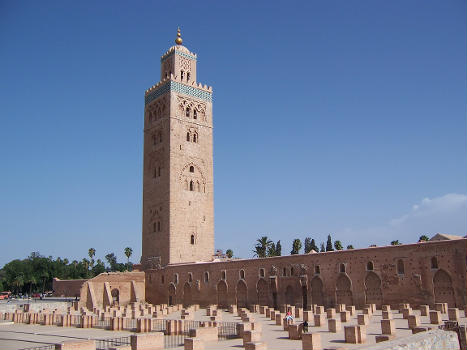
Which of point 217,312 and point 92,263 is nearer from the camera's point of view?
point 217,312

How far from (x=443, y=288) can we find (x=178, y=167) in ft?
68.9

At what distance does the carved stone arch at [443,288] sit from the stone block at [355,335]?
7091mm

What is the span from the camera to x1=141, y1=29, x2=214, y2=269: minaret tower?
109 ft

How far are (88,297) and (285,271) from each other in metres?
14.0

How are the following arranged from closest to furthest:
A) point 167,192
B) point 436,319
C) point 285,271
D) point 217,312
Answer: point 436,319
point 217,312
point 285,271
point 167,192

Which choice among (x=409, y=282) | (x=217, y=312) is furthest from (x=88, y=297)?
(x=409, y=282)

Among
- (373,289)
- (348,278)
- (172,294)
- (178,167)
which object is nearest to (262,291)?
(348,278)

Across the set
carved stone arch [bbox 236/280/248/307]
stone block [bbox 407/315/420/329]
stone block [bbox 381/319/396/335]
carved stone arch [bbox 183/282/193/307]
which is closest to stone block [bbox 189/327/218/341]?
stone block [bbox 381/319/396/335]

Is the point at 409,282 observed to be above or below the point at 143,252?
below

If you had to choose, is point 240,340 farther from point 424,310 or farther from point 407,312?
point 424,310

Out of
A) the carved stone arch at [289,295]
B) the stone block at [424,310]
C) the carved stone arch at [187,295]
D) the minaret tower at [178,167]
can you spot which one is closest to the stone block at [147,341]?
the stone block at [424,310]

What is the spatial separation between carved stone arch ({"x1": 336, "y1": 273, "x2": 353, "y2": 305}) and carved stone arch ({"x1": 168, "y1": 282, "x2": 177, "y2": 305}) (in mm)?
12980

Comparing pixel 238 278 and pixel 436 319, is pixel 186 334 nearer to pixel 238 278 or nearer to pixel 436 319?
pixel 436 319

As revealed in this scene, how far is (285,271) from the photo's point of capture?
76.9ft
